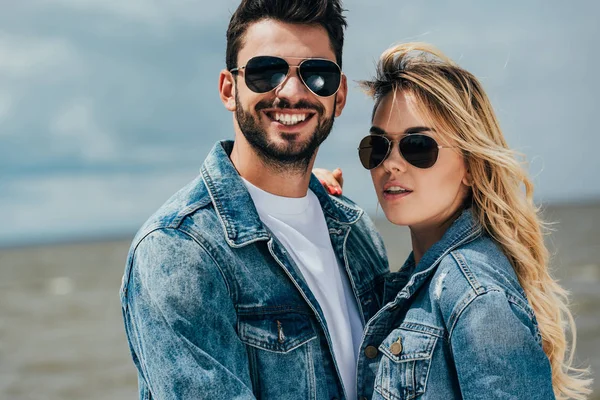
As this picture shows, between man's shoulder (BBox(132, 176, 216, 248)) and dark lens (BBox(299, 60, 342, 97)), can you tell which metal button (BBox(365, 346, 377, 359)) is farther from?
dark lens (BBox(299, 60, 342, 97))

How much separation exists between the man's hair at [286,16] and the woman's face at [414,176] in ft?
1.50

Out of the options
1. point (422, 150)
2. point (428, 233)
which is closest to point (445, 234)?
point (428, 233)

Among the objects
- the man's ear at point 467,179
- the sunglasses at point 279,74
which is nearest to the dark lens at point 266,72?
the sunglasses at point 279,74

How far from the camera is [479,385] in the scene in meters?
2.59

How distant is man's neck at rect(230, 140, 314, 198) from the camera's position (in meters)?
3.27

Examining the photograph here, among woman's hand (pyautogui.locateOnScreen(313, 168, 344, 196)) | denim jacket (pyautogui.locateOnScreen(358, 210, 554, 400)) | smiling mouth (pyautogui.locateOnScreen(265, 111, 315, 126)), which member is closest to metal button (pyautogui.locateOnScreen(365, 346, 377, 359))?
denim jacket (pyautogui.locateOnScreen(358, 210, 554, 400))

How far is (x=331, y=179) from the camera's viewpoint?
4254 mm

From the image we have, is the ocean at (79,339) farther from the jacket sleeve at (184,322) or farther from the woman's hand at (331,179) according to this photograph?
the jacket sleeve at (184,322)

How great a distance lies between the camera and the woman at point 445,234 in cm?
276

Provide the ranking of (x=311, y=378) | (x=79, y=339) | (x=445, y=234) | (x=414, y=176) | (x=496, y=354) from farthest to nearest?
(x=79, y=339)
(x=414, y=176)
(x=445, y=234)
(x=311, y=378)
(x=496, y=354)

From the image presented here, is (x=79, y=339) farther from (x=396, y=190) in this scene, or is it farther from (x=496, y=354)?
(x=496, y=354)

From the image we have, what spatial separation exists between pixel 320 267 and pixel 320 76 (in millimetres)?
872

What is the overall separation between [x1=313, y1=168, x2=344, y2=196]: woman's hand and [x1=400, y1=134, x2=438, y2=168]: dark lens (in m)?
1.03

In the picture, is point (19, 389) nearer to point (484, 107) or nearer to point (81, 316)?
point (81, 316)
